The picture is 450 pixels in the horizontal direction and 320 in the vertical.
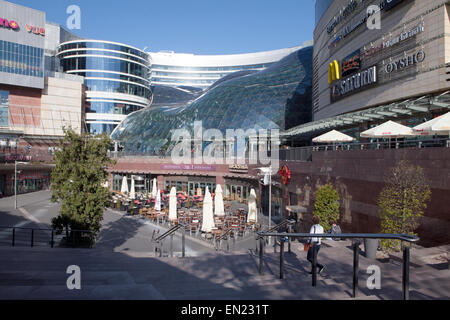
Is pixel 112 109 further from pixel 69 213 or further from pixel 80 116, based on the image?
pixel 69 213

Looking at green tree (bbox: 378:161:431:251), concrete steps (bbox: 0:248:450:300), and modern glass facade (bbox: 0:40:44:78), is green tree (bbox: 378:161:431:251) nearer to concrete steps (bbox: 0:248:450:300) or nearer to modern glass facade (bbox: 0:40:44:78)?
concrete steps (bbox: 0:248:450:300)

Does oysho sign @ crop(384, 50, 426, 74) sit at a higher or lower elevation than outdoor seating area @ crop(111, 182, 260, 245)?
higher

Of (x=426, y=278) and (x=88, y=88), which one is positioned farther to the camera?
(x=88, y=88)

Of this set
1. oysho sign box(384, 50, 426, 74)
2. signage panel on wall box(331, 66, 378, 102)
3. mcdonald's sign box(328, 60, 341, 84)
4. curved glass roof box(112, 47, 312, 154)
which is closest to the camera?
oysho sign box(384, 50, 426, 74)

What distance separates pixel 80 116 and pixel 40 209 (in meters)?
29.7

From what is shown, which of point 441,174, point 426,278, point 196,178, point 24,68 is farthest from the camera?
point 24,68

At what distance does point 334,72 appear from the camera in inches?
921

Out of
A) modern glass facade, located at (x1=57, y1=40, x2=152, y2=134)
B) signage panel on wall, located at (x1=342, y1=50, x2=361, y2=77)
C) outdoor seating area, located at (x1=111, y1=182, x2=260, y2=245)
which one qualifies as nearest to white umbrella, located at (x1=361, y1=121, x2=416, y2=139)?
outdoor seating area, located at (x1=111, y1=182, x2=260, y2=245)

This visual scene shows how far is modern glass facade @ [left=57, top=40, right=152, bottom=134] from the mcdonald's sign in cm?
4547

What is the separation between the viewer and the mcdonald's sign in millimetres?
23028

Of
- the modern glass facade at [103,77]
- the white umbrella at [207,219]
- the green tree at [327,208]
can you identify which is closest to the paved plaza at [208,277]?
the green tree at [327,208]

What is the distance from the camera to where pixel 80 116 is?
53125 mm

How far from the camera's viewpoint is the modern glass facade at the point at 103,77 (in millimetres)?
60438
